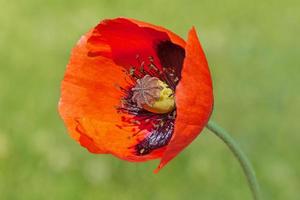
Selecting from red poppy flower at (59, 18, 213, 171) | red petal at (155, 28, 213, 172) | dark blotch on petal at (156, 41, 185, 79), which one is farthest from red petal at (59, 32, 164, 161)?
red petal at (155, 28, 213, 172)

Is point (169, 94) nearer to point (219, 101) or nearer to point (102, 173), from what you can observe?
point (102, 173)

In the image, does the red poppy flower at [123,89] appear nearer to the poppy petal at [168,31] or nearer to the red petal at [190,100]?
the poppy petal at [168,31]

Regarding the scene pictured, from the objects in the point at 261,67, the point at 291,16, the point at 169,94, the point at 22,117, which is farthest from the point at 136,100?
the point at 291,16

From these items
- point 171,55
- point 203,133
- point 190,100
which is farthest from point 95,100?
point 203,133

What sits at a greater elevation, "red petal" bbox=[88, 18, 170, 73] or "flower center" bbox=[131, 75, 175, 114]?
"red petal" bbox=[88, 18, 170, 73]

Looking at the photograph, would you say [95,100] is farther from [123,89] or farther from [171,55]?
[171,55]

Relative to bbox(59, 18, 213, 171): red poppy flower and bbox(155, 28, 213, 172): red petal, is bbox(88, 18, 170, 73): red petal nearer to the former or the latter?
bbox(59, 18, 213, 171): red poppy flower

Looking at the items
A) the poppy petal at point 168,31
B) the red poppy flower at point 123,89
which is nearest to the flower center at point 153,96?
the red poppy flower at point 123,89

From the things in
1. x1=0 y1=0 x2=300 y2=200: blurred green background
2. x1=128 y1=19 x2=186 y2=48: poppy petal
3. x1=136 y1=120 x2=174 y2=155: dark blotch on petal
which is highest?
x1=128 y1=19 x2=186 y2=48: poppy petal
